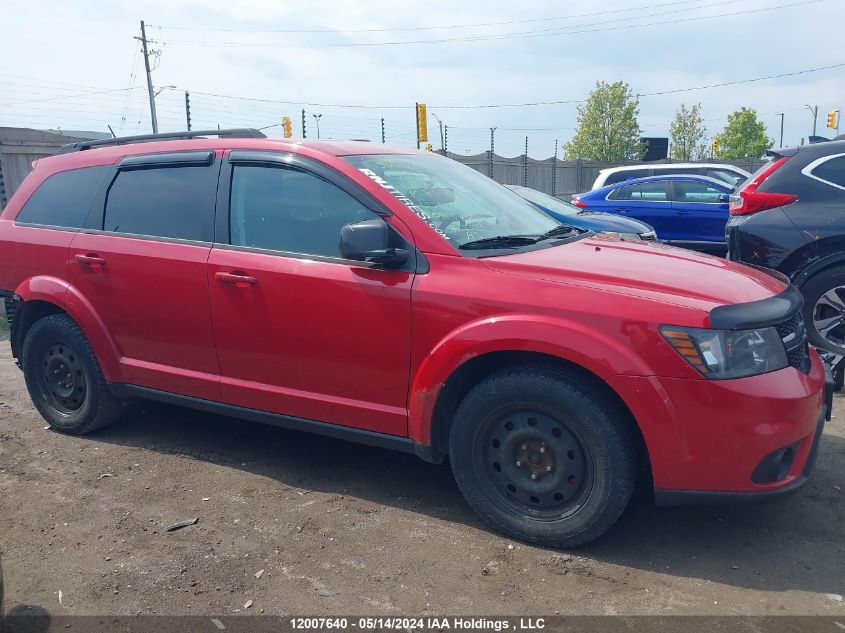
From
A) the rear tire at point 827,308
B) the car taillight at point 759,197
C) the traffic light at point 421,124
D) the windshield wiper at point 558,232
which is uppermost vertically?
the traffic light at point 421,124

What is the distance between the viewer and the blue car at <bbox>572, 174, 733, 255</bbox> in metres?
11.4

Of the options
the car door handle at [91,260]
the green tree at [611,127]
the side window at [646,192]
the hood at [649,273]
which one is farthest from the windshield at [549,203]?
the green tree at [611,127]

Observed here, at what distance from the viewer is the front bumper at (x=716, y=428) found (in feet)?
9.57

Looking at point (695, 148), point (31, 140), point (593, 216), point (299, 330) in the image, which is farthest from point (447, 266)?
point (695, 148)

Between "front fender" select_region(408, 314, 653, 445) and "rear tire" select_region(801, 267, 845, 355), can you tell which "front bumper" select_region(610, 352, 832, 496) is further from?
"rear tire" select_region(801, 267, 845, 355)

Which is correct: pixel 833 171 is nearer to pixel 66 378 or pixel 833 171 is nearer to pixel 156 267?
pixel 156 267

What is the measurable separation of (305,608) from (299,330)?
139cm

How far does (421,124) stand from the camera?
2748 cm

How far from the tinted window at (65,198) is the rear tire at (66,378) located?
643 mm

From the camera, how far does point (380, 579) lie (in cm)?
310

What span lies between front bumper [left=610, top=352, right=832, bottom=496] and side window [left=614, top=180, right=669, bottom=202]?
9.40 m

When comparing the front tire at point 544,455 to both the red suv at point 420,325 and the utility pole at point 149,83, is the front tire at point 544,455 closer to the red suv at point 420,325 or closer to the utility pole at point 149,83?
the red suv at point 420,325

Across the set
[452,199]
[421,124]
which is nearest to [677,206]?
[452,199]

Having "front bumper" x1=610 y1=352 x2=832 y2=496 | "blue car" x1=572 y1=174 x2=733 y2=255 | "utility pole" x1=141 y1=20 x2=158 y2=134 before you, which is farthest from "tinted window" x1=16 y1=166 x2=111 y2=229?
"utility pole" x1=141 y1=20 x2=158 y2=134
